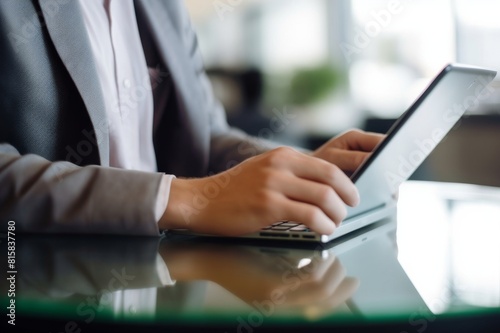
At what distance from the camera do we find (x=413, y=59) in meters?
3.69

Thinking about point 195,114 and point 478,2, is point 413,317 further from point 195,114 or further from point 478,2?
point 478,2

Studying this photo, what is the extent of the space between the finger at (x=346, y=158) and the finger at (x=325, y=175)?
25cm

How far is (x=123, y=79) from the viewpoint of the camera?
1207mm

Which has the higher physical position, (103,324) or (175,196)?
(175,196)

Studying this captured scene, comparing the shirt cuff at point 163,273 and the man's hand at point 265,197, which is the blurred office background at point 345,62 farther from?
the shirt cuff at point 163,273

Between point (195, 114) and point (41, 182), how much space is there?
22.9 inches

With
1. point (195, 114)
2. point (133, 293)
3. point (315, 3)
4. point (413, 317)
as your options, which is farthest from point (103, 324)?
point (315, 3)

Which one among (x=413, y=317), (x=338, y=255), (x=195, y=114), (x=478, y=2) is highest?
(x=478, y=2)

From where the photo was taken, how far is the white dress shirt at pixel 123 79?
1.16 m

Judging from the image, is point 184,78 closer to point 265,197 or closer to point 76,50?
point 76,50
